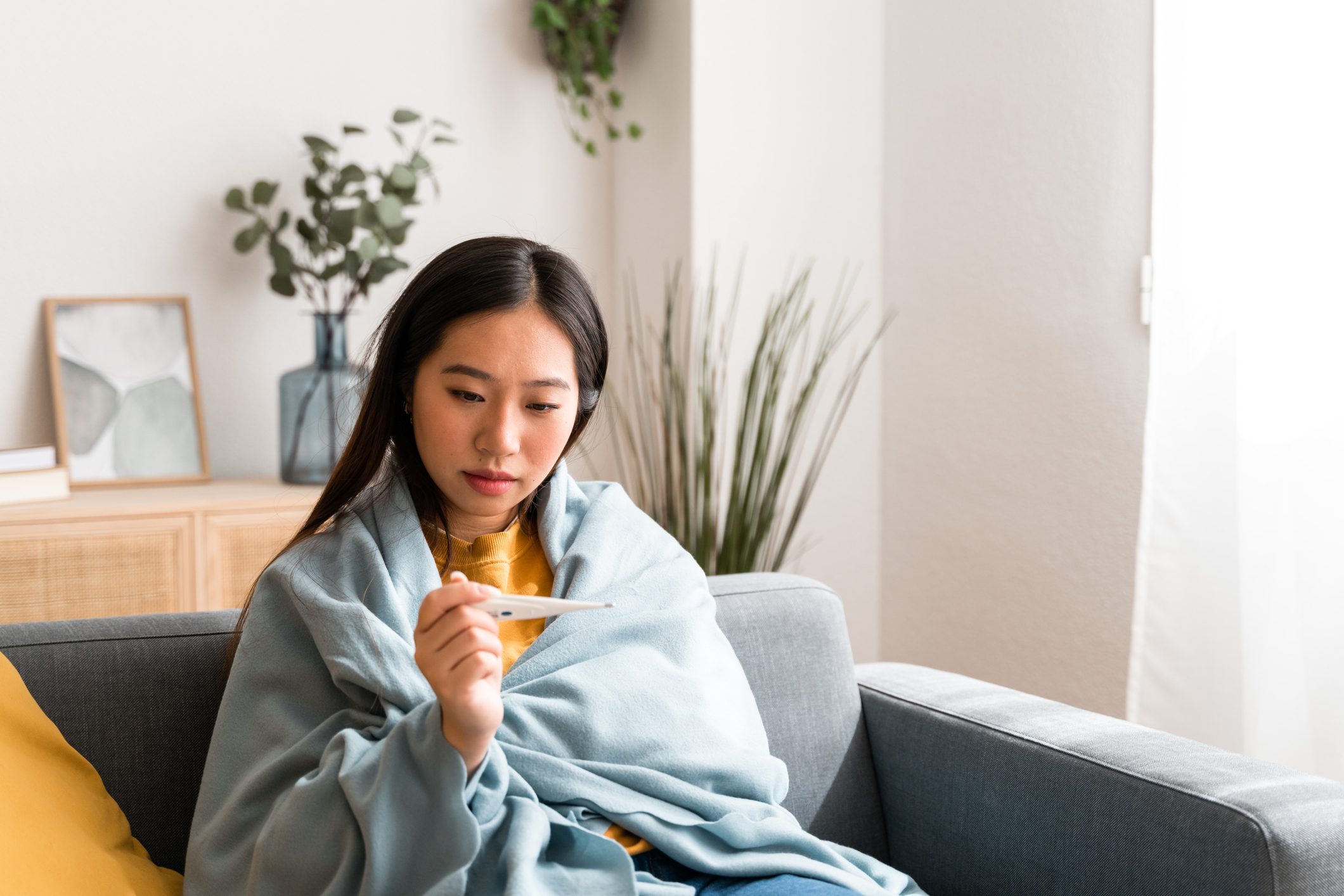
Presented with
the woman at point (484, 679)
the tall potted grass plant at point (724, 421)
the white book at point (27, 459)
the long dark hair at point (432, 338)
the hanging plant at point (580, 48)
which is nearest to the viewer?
the woman at point (484, 679)

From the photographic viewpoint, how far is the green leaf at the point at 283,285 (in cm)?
267

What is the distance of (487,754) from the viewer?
3.76 feet

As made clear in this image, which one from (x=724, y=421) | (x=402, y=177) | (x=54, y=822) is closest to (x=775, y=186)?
(x=724, y=421)

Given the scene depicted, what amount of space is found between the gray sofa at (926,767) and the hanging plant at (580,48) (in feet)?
5.58

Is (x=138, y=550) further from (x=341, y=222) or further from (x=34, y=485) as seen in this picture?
(x=341, y=222)

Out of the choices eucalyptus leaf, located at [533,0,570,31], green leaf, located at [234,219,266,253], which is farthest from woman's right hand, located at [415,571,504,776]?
eucalyptus leaf, located at [533,0,570,31]

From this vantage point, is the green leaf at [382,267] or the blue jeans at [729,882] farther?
the green leaf at [382,267]

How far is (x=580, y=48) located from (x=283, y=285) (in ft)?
3.08

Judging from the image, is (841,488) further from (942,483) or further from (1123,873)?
(1123,873)

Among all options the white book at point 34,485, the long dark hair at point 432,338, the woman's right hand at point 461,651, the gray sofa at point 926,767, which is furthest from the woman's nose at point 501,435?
the white book at point 34,485

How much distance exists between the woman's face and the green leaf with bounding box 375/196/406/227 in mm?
1403

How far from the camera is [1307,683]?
5.89 ft

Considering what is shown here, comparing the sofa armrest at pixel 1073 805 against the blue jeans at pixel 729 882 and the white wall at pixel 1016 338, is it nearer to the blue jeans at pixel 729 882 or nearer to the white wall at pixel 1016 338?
the blue jeans at pixel 729 882

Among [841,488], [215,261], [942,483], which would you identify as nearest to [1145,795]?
[942,483]
